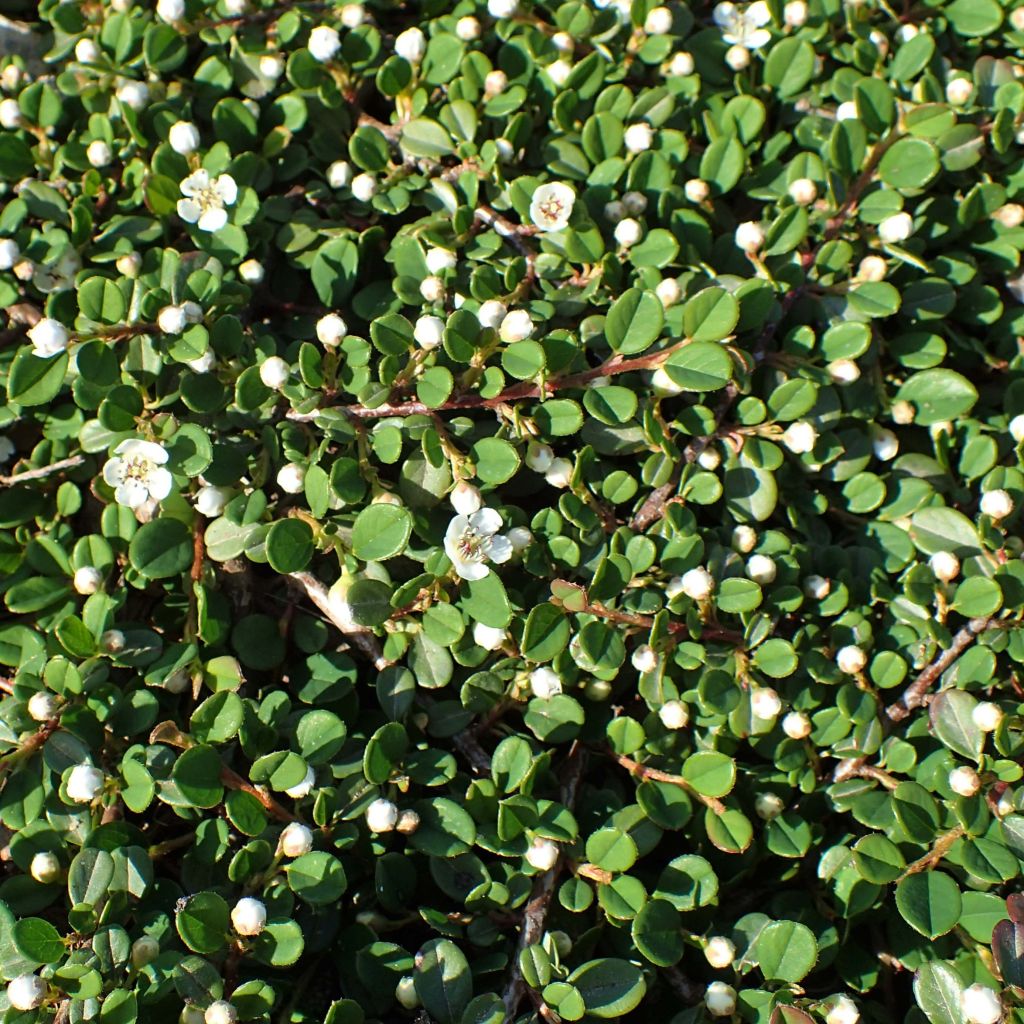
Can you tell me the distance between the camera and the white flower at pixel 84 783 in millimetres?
1735

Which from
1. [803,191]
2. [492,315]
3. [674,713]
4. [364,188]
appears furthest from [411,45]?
[674,713]

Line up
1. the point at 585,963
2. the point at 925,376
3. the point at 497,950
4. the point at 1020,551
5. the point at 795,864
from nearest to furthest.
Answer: the point at 585,963
the point at 497,950
the point at 795,864
the point at 1020,551
the point at 925,376

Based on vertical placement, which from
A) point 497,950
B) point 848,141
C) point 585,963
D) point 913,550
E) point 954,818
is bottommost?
point 497,950

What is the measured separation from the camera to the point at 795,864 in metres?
1.97

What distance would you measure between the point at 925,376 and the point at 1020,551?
0.42 metres

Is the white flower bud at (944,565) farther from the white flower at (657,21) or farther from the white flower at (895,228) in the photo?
the white flower at (657,21)

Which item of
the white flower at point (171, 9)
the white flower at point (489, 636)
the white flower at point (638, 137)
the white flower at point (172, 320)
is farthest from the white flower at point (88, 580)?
the white flower at point (638, 137)

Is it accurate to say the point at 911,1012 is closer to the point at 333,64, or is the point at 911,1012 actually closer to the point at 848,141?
the point at 848,141

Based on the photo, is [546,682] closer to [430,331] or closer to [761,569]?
[761,569]

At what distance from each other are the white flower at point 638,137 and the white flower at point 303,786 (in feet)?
4.93

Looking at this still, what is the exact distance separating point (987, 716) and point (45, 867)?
165 centimetres

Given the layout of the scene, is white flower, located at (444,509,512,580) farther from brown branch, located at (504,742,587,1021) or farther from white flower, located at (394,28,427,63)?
white flower, located at (394,28,427,63)

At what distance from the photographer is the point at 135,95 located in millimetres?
2371

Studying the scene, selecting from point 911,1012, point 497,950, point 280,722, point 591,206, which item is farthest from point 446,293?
point 911,1012
